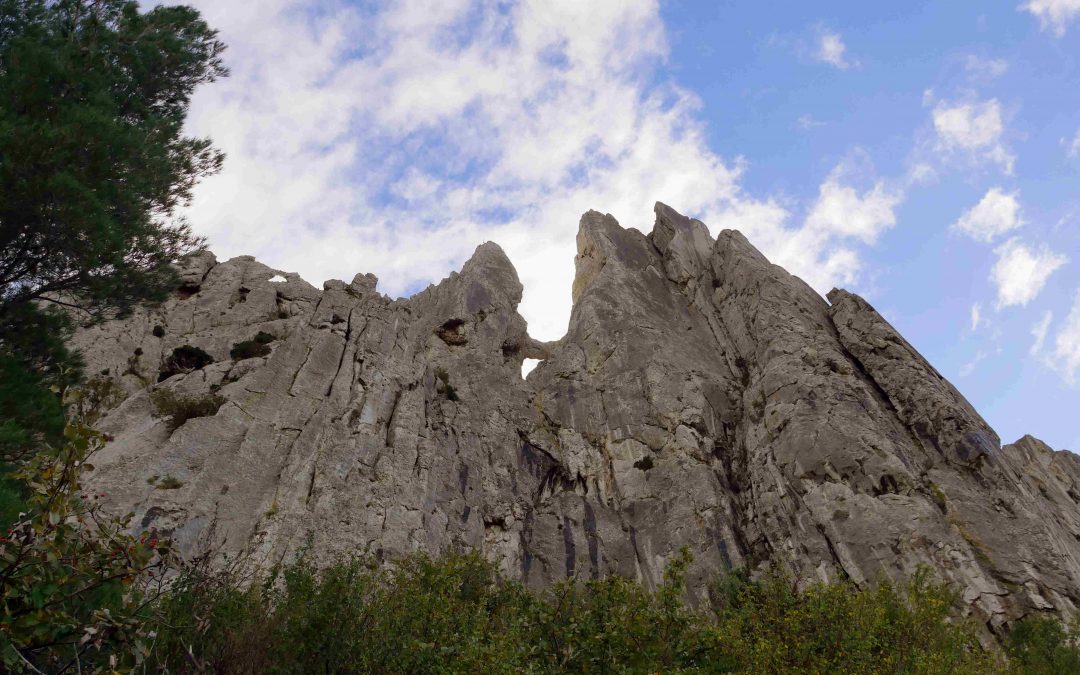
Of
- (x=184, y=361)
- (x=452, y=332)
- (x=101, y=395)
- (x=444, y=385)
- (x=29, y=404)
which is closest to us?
(x=29, y=404)

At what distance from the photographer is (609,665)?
15.8 meters

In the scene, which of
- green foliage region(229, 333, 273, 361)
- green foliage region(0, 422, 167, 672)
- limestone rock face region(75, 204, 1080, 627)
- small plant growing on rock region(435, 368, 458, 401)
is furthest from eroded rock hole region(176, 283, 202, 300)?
green foliage region(0, 422, 167, 672)

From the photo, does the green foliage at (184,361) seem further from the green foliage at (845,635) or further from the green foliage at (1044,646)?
the green foliage at (1044,646)

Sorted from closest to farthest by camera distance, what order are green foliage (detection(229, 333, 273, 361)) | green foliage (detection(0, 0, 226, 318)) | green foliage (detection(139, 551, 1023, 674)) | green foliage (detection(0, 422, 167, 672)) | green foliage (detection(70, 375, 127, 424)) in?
1. green foliage (detection(0, 422, 167, 672))
2. green foliage (detection(139, 551, 1023, 674))
3. green foliage (detection(0, 0, 226, 318))
4. green foliage (detection(70, 375, 127, 424))
5. green foliage (detection(229, 333, 273, 361))

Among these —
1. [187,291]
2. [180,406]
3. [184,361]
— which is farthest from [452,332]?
[180,406]

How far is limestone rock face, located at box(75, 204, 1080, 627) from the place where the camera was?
3153 centimetres

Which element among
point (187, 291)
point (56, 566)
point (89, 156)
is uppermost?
point (187, 291)

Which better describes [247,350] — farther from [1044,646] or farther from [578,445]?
[1044,646]

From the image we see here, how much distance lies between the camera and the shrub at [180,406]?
3281 centimetres

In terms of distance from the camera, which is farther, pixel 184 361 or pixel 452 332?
pixel 452 332

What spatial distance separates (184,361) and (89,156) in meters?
23.2

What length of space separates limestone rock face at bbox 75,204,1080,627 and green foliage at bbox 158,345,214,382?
31cm

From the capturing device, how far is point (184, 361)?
39188mm

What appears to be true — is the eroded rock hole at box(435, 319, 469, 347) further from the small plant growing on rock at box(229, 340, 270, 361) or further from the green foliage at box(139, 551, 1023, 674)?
the green foliage at box(139, 551, 1023, 674)
